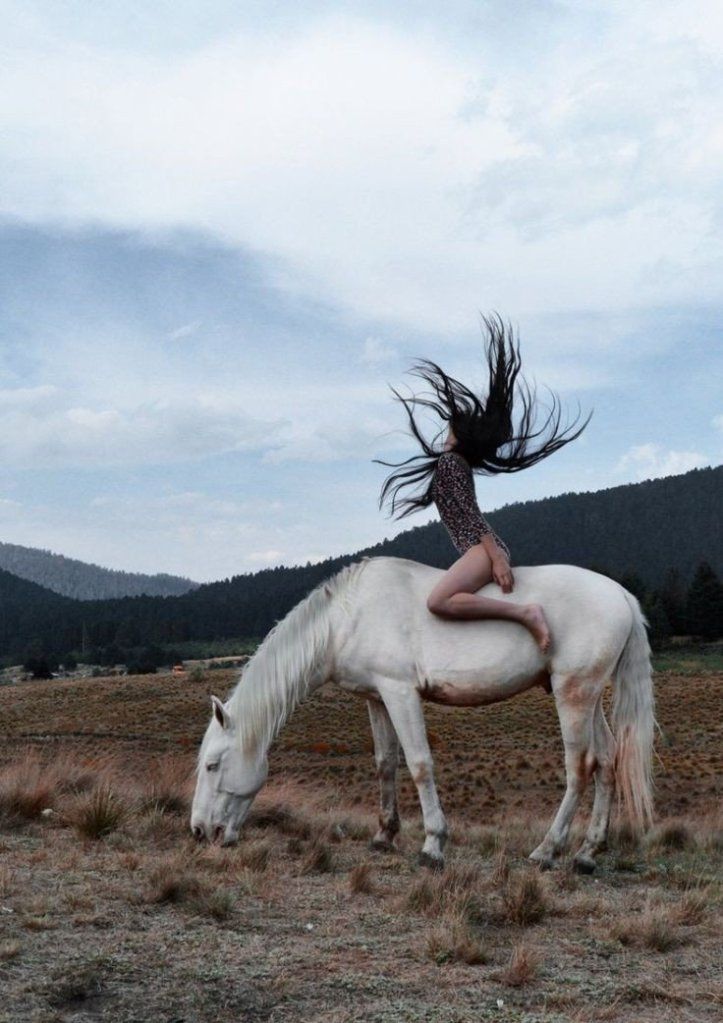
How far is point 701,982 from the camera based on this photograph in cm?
429

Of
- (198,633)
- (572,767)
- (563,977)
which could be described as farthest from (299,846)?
(198,633)

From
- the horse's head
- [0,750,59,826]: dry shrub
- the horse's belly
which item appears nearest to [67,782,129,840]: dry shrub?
[0,750,59,826]: dry shrub

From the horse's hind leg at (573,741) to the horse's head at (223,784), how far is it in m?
2.20

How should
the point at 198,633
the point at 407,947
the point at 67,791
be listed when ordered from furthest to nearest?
the point at 198,633
the point at 67,791
the point at 407,947

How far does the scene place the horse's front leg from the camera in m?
6.78

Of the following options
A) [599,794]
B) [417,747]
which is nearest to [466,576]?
[417,747]

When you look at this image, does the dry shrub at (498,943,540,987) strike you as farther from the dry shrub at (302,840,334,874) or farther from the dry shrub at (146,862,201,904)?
the dry shrub at (302,840,334,874)

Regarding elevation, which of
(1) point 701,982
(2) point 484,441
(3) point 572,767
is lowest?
(1) point 701,982

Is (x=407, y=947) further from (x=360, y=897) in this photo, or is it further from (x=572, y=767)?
(x=572, y=767)

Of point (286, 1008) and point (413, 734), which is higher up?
point (413, 734)

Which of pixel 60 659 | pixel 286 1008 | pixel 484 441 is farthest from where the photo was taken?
pixel 60 659

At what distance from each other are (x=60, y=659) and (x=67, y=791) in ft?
396

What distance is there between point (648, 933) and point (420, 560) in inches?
6726

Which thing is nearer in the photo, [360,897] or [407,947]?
[407,947]
